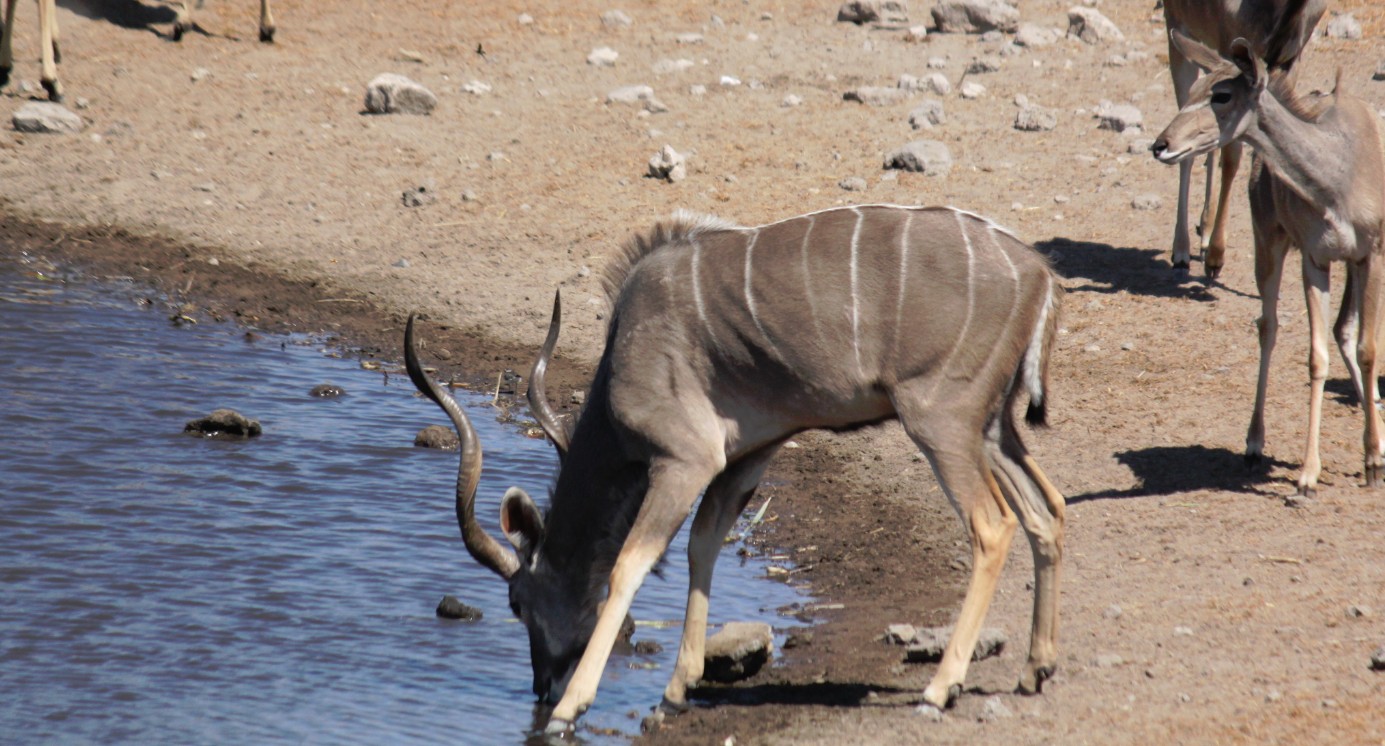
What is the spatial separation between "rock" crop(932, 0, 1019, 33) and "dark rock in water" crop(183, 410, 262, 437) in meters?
9.10

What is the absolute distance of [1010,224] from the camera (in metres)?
11.1

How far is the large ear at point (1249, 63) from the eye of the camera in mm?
7199

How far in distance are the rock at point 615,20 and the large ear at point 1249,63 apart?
9.40m

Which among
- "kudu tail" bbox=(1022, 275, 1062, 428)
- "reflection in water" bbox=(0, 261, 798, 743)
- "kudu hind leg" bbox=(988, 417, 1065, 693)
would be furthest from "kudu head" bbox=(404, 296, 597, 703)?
"kudu tail" bbox=(1022, 275, 1062, 428)

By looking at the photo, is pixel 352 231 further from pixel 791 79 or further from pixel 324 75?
A: pixel 791 79

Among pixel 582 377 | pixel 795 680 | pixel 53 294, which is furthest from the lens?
pixel 53 294

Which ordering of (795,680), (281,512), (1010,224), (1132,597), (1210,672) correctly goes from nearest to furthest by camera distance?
(1210,672) → (795,680) → (1132,597) → (281,512) → (1010,224)

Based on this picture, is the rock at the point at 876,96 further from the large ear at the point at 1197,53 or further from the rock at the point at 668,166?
the large ear at the point at 1197,53

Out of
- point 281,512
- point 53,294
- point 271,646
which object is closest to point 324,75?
point 53,294

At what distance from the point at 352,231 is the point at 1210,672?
7905 millimetres

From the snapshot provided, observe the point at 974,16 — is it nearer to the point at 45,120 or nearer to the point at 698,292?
the point at 45,120

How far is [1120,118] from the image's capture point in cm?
1249

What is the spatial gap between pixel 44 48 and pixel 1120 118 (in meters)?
9.05

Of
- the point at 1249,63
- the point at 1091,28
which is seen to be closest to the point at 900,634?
the point at 1249,63
